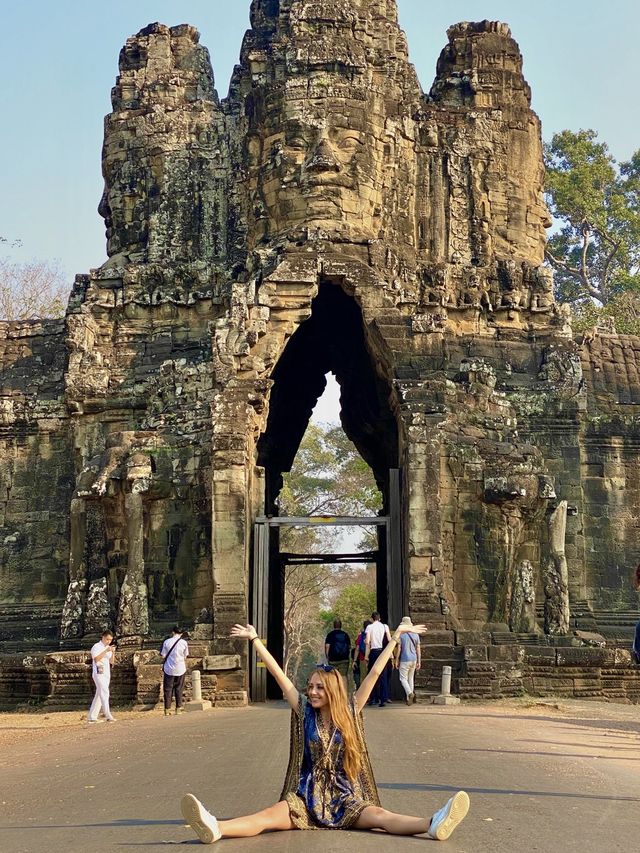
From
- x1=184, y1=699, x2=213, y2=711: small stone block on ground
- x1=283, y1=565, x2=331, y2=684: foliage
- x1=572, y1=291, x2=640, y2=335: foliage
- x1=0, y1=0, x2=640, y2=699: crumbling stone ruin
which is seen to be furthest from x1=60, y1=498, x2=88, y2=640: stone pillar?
x1=283, y1=565, x2=331, y2=684: foliage

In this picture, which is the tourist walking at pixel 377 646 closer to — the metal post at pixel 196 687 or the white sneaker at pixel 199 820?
the metal post at pixel 196 687

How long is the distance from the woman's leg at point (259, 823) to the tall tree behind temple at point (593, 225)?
1464 inches

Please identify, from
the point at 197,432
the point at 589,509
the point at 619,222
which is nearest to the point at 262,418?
the point at 197,432

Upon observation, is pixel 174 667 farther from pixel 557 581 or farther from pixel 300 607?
pixel 300 607

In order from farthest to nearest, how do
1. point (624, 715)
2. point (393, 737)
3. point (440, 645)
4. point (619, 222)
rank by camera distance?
point (619, 222) → point (440, 645) → point (624, 715) → point (393, 737)

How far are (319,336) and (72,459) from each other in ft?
19.2

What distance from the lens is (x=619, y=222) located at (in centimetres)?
4644

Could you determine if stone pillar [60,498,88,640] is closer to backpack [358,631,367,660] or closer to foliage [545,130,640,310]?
backpack [358,631,367,660]

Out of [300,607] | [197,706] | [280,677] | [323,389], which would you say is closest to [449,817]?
[280,677]

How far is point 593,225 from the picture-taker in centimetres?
4644

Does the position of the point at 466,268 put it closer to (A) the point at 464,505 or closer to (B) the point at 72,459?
(A) the point at 464,505

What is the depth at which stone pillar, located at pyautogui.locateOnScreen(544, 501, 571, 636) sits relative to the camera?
876 inches

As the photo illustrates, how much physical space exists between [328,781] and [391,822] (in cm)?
49

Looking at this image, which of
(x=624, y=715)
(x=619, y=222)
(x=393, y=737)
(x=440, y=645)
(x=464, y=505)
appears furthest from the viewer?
(x=619, y=222)
